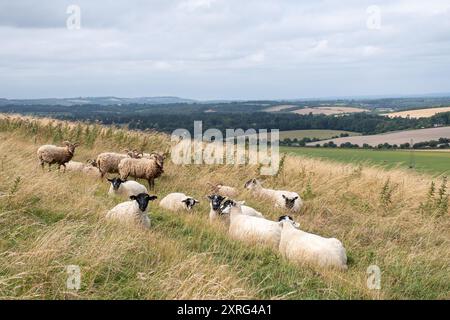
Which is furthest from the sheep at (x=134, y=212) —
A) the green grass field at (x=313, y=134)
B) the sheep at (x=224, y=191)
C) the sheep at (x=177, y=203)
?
the green grass field at (x=313, y=134)

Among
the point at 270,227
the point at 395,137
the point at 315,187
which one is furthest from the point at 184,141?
the point at 395,137

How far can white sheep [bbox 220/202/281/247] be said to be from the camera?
8484 mm

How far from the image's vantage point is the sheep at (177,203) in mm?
10414

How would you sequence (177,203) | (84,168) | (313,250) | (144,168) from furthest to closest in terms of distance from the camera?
(84,168)
(144,168)
(177,203)
(313,250)

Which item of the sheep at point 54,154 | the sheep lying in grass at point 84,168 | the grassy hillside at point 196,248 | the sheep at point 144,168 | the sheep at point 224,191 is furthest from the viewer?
the sheep lying in grass at point 84,168

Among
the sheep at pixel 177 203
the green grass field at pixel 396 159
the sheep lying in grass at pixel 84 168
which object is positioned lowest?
the green grass field at pixel 396 159

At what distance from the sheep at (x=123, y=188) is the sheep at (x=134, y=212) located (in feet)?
7.63

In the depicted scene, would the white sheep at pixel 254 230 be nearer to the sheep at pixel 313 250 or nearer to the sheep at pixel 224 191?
the sheep at pixel 313 250

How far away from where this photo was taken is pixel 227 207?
392 inches

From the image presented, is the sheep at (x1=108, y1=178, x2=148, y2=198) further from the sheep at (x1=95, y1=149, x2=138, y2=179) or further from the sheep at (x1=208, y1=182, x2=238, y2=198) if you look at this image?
A: the sheep at (x1=208, y1=182, x2=238, y2=198)

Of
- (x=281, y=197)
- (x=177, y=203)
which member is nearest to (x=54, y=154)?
(x=177, y=203)

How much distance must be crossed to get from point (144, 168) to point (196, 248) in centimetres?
615

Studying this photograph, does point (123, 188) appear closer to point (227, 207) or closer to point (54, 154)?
point (227, 207)
